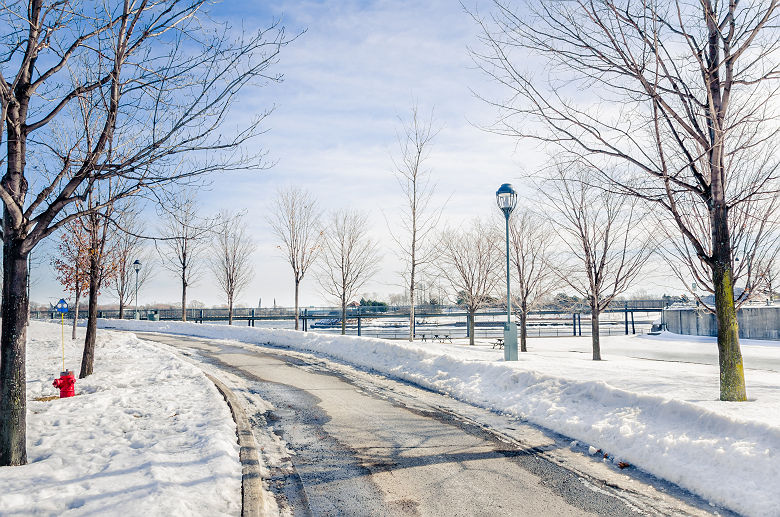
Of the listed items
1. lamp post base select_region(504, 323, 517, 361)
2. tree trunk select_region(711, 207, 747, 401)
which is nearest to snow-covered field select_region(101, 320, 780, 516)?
tree trunk select_region(711, 207, 747, 401)

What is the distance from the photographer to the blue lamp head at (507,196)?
13.6 metres

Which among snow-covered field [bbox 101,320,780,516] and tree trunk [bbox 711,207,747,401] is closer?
snow-covered field [bbox 101,320,780,516]

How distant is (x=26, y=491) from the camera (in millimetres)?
4297

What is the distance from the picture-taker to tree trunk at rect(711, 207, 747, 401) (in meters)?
7.60

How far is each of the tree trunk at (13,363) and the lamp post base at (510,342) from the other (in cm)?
1063

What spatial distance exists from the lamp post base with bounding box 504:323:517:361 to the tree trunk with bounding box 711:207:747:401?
5.69 metres

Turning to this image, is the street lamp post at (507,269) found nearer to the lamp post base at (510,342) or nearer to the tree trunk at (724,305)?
the lamp post base at (510,342)

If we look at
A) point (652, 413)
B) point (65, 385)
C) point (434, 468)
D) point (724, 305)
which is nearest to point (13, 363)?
point (65, 385)

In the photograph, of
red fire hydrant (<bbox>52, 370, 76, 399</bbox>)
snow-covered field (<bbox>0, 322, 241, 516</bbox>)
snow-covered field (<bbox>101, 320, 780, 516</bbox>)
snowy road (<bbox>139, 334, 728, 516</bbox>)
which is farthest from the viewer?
red fire hydrant (<bbox>52, 370, 76, 399</bbox>)

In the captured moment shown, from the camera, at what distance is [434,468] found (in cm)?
557

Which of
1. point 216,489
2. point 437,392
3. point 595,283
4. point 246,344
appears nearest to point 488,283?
point 595,283

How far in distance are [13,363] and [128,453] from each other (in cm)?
165

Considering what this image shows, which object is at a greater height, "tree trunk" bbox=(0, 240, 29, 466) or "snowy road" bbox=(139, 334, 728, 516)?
"tree trunk" bbox=(0, 240, 29, 466)

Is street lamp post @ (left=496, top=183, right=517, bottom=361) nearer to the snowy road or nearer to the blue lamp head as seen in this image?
the blue lamp head
